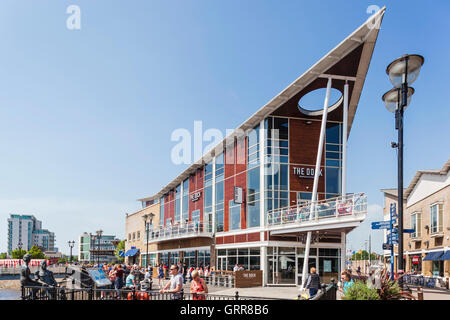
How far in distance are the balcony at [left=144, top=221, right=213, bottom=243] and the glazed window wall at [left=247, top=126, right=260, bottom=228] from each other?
718 cm

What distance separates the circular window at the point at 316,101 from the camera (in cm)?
2992

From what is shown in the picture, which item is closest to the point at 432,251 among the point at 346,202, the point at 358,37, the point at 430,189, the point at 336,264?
the point at 430,189

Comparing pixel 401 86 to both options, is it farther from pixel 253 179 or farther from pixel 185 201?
pixel 185 201

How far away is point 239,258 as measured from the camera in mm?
32719

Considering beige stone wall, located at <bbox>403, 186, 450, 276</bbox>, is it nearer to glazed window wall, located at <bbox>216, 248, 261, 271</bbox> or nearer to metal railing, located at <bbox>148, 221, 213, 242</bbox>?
glazed window wall, located at <bbox>216, 248, 261, 271</bbox>

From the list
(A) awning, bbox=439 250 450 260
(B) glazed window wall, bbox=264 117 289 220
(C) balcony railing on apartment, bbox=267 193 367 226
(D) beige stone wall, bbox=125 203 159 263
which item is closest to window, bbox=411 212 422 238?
(A) awning, bbox=439 250 450 260

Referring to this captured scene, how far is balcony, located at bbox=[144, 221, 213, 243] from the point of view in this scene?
3865 cm

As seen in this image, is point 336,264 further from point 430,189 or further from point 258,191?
point 430,189

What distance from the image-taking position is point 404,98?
39.1ft

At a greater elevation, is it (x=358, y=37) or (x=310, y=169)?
(x=358, y=37)

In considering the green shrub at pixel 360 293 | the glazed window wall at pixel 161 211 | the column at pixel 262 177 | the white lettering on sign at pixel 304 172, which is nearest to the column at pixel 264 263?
the column at pixel 262 177

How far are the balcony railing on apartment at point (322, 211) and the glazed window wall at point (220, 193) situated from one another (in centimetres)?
793

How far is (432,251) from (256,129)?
22.6 meters
